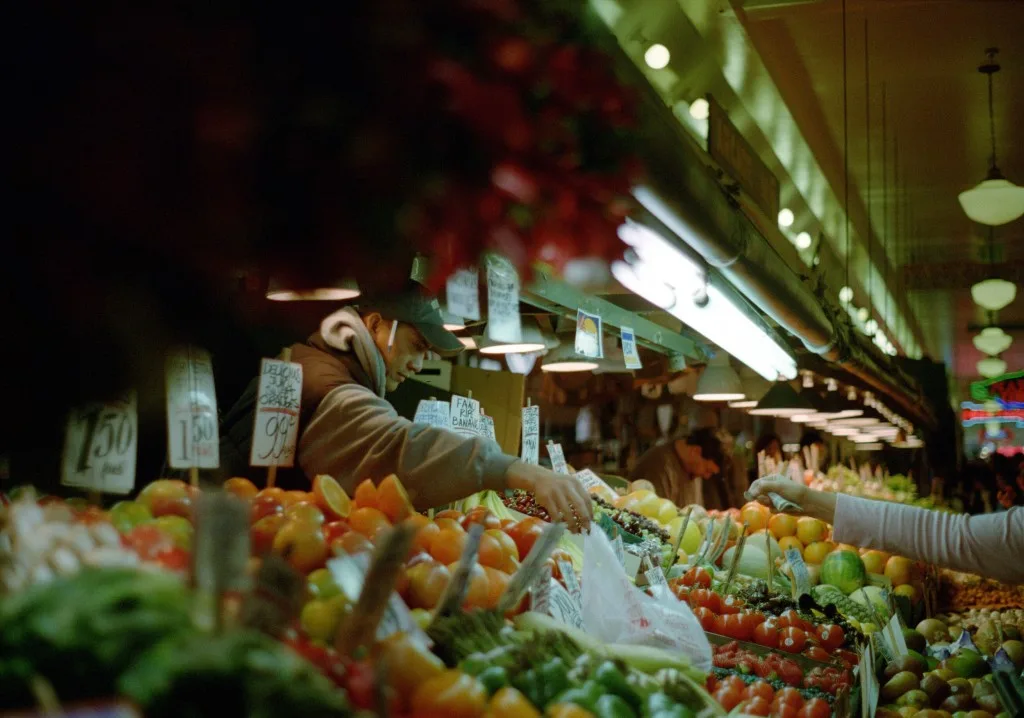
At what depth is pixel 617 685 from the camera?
67.4 inches

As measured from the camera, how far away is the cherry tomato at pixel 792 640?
330 centimetres

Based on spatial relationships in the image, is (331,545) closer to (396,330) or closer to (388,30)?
(388,30)

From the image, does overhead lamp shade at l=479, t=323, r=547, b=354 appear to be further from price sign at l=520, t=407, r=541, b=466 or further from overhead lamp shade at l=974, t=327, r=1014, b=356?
overhead lamp shade at l=974, t=327, r=1014, b=356

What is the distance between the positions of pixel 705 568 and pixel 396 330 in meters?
1.65

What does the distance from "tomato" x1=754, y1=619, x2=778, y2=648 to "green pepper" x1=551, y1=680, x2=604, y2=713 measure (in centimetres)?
183

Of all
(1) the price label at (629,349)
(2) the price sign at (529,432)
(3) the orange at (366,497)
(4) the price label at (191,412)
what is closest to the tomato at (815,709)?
(3) the orange at (366,497)

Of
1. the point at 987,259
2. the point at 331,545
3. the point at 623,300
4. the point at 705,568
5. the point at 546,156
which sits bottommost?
the point at 705,568

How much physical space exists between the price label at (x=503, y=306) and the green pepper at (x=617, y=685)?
48.3 inches

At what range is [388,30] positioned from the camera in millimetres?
1071

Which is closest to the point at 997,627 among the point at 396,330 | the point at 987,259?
the point at 396,330

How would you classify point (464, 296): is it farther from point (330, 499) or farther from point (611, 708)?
point (611, 708)

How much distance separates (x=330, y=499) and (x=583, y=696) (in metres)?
1.01

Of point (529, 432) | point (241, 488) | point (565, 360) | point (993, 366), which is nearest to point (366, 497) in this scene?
point (241, 488)

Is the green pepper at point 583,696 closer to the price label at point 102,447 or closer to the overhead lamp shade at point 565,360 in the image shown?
the price label at point 102,447
